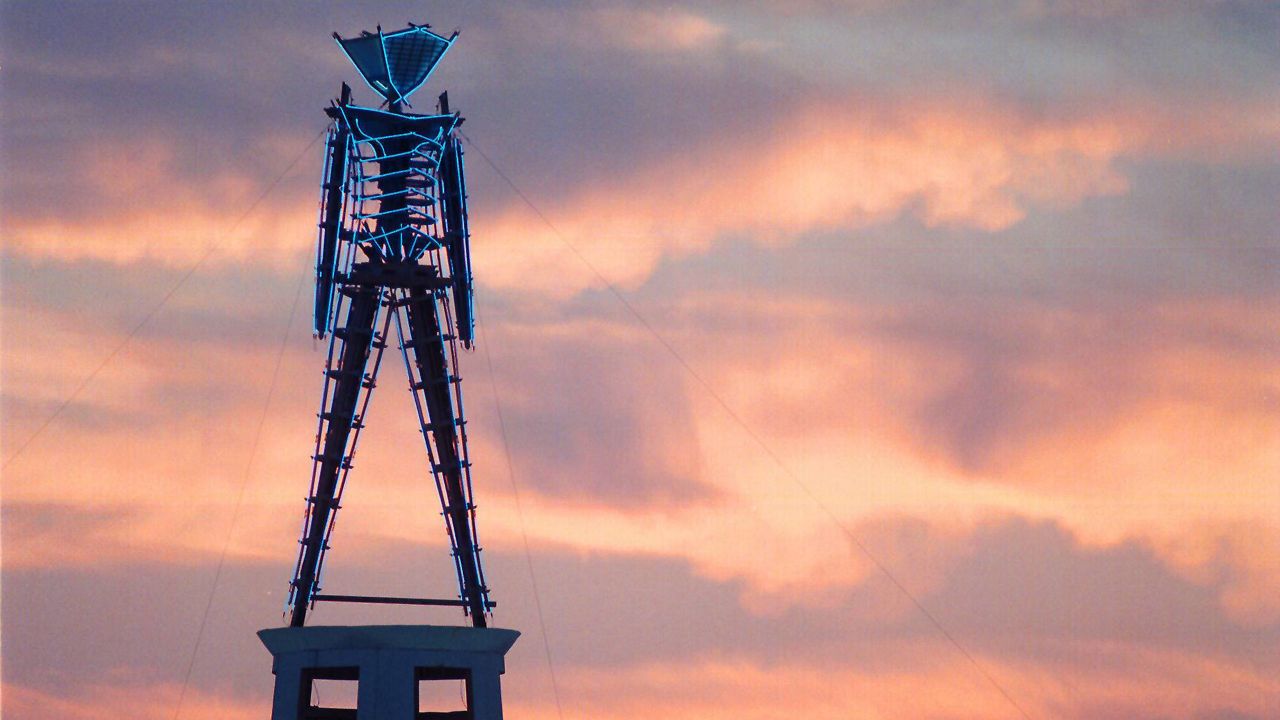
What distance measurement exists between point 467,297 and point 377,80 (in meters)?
10.0

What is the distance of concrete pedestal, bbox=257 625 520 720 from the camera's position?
85.1m

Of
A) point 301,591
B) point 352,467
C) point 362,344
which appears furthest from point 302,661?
point 362,344

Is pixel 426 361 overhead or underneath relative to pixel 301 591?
overhead

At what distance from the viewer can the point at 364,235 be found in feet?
282

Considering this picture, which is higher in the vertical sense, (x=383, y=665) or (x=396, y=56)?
(x=396, y=56)

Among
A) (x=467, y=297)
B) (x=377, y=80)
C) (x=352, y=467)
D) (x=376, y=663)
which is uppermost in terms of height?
(x=377, y=80)

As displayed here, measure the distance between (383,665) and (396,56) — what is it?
25673 mm

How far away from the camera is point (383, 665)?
85.2m

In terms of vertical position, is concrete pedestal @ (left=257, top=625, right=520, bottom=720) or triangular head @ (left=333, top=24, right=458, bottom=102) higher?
triangular head @ (left=333, top=24, right=458, bottom=102)

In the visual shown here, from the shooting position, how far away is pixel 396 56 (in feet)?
280

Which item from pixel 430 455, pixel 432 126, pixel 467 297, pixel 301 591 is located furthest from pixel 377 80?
pixel 301 591

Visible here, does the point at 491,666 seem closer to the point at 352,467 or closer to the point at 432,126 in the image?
the point at 352,467

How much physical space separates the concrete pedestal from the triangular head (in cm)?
2278

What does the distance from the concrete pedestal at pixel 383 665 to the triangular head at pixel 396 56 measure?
897 inches
